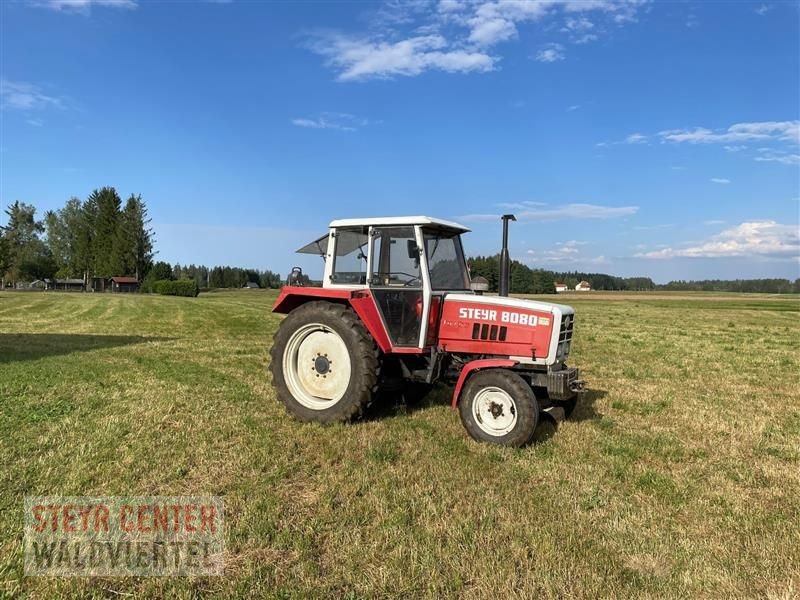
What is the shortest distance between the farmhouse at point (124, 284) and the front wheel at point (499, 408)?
70.9 meters

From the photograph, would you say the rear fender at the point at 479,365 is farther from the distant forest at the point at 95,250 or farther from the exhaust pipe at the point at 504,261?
the distant forest at the point at 95,250

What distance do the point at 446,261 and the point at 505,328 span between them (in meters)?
1.14

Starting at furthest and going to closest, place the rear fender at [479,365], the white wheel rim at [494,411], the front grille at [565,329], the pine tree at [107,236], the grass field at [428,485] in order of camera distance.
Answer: the pine tree at [107,236] → the front grille at [565,329] → the rear fender at [479,365] → the white wheel rim at [494,411] → the grass field at [428,485]

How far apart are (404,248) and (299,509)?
325cm

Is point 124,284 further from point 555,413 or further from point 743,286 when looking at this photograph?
point 743,286

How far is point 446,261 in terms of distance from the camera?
6.71 m

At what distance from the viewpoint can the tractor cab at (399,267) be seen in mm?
6258

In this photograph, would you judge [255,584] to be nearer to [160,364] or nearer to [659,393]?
[659,393]

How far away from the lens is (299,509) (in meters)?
4.04

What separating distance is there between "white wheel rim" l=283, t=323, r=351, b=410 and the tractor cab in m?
0.62

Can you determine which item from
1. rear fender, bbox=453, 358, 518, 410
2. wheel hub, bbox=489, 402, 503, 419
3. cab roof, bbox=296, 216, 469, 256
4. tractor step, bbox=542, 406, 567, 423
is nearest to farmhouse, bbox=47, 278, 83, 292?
cab roof, bbox=296, 216, 469, 256

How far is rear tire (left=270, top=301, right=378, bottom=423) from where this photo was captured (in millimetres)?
6125

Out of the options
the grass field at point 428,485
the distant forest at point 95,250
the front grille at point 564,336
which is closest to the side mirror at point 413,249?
the front grille at point 564,336

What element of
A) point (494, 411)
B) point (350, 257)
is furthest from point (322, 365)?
point (494, 411)
